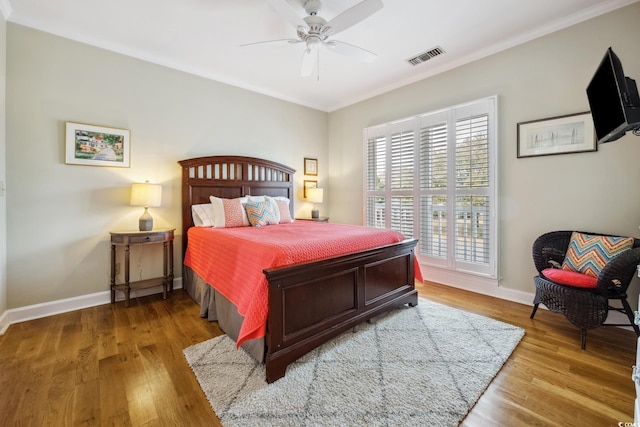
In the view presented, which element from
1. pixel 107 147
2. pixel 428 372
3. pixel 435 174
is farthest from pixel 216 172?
pixel 428 372

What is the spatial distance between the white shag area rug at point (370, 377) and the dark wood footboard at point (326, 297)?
0.14 m

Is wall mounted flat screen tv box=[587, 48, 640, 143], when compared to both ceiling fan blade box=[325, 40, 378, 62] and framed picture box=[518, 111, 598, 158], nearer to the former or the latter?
framed picture box=[518, 111, 598, 158]

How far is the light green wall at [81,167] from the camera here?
264 cm

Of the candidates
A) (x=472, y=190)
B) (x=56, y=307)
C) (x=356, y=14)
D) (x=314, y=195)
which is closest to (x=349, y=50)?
(x=356, y=14)

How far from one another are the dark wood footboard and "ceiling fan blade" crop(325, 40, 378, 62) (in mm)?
A: 1958

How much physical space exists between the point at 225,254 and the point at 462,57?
3.68 meters

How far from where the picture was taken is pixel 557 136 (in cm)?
278

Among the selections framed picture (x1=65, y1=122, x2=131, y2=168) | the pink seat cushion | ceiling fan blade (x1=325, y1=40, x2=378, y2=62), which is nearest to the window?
the pink seat cushion

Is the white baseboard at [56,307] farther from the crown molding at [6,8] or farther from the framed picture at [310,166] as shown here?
the framed picture at [310,166]

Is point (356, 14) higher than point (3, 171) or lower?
higher

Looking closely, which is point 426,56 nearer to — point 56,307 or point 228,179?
point 228,179

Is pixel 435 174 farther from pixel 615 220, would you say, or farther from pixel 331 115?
pixel 331 115

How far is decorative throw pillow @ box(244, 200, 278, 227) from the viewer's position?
11.5ft

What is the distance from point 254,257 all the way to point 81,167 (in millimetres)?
2428
